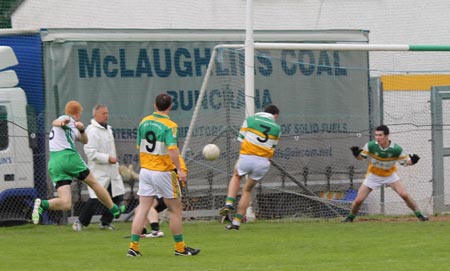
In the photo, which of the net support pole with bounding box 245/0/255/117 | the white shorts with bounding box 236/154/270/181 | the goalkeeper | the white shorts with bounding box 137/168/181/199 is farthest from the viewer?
the net support pole with bounding box 245/0/255/117

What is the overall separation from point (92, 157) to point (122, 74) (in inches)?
90.8

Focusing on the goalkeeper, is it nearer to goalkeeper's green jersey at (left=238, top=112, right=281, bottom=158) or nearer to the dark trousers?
goalkeeper's green jersey at (left=238, top=112, right=281, bottom=158)

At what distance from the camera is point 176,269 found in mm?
11250

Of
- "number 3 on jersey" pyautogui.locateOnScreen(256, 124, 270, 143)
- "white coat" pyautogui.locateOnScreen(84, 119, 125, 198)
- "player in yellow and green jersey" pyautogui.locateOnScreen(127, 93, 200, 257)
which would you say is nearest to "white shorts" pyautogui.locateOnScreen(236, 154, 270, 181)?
"number 3 on jersey" pyautogui.locateOnScreen(256, 124, 270, 143)

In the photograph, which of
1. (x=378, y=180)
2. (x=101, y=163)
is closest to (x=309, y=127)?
(x=378, y=180)

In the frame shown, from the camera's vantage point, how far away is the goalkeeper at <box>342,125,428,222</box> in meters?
17.6

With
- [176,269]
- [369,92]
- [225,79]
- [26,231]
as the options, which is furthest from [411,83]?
[176,269]

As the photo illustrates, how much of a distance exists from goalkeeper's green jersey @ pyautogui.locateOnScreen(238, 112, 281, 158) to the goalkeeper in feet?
5.49

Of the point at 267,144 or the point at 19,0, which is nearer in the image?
the point at 267,144

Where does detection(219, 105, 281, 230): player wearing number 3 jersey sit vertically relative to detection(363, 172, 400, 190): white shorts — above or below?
above

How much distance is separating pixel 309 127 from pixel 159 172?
747 centimetres

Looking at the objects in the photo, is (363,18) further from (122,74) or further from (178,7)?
(122,74)

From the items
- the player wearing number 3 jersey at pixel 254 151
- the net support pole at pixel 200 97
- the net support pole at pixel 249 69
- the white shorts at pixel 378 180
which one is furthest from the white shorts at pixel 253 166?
the white shorts at pixel 378 180

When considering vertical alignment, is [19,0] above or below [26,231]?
above
